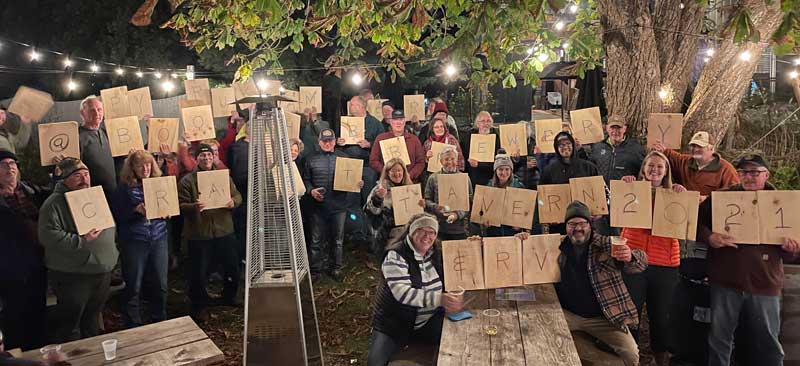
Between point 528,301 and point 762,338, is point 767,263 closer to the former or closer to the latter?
point 762,338

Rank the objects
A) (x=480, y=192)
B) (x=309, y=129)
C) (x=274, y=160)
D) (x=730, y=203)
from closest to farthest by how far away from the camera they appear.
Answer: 1. (x=730, y=203)
2. (x=274, y=160)
3. (x=480, y=192)
4. (x=309, y=129)

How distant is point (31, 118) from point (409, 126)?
499cm

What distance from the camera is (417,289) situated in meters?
4.58

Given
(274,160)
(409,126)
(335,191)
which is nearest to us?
(274,160)

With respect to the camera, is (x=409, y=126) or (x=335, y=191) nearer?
(x=335, y=191)

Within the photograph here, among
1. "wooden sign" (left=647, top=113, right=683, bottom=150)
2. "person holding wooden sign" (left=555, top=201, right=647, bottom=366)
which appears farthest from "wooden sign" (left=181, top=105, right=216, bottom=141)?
"wooden sign" (left=647, top=113, right=683, bottom=150)

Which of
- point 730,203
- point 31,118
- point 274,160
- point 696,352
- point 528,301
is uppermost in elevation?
point 31,118

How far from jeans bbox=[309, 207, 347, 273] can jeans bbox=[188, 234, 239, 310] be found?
1.23 meters

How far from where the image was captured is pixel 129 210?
5.89 meters

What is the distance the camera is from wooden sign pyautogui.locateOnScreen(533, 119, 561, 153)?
6.98 metres

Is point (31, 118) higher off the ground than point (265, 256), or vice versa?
point (31, 118)

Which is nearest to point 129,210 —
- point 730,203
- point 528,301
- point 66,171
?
point 66,171

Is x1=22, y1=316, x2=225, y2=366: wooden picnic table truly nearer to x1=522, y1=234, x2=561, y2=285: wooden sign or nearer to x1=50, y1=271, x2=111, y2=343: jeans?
x1=50, y1=271, x2=111, y2=343: jeans

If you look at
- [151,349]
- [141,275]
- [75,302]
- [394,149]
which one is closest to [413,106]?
[394,149]
